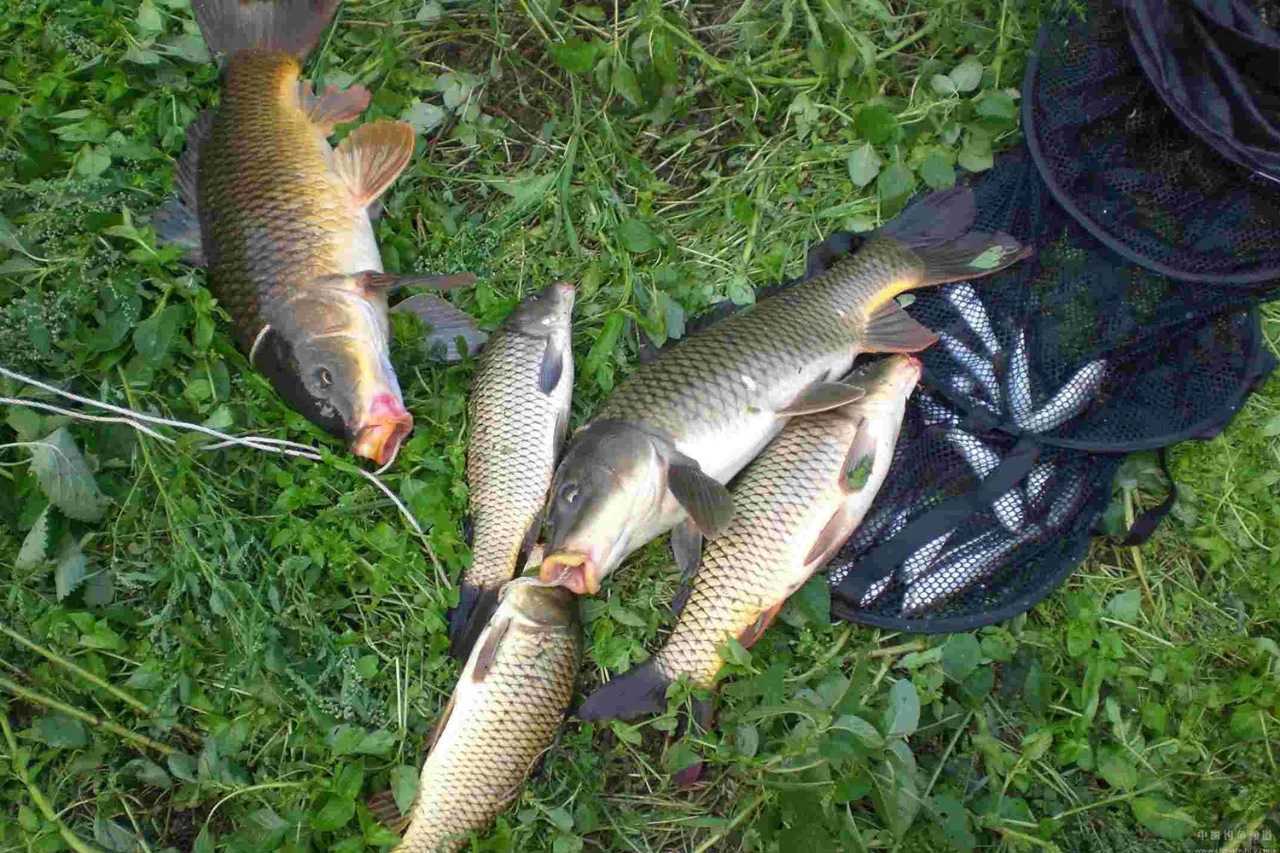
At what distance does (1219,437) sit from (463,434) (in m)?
2.21

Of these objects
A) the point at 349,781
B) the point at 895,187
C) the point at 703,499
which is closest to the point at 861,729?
the point at 703,499

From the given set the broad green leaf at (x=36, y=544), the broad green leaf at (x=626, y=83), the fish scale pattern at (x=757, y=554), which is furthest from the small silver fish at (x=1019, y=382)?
the broad green leaf at (x=36, y=544)

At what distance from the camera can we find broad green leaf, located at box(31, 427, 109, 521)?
2.58 m

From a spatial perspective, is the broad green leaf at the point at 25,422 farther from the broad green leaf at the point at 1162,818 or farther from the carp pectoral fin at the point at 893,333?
the broad green leaf at the point at 1162,818

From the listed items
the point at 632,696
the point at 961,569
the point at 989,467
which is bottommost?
the point at 632,696

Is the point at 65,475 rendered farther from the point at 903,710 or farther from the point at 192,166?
the point at 903,710

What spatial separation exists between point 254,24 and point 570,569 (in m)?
1.99

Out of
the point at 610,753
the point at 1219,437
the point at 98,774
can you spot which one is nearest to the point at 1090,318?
the point at 1219,437

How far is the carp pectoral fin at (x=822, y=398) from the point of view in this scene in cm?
246

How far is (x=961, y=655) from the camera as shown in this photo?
2.54 m

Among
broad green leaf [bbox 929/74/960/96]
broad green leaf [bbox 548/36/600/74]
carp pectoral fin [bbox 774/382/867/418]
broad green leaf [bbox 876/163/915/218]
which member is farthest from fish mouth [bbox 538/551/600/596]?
broad green leaf [bbox 929/74/960/96]

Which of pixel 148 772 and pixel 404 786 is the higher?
pixel 404 786

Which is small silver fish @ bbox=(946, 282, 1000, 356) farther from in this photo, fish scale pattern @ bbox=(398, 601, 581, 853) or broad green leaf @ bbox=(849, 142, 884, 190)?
fish scale pattern @ bbox=(398, 601, 581, 853)

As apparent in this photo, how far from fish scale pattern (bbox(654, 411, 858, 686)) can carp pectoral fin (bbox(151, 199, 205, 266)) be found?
1739 millimetres
